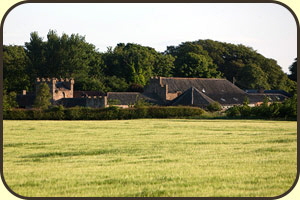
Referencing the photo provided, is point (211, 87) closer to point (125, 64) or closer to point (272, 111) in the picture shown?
point (125, 64)

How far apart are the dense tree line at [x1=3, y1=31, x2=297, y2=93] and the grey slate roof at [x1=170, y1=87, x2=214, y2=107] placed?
32.2ft

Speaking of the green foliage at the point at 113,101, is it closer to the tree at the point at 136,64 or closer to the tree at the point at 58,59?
the tree at the point at 58,59

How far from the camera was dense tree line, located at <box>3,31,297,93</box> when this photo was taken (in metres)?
82.6

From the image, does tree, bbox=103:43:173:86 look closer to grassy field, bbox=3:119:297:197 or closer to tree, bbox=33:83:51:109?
tree, bbox=33:83:51:109

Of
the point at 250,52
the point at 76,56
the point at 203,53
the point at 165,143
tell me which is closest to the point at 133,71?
Result: the point at 76,56

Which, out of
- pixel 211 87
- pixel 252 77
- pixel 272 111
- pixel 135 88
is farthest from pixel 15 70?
pixel 272 111

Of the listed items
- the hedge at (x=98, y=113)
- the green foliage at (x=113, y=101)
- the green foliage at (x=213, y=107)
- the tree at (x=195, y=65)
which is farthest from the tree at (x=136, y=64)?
the hedge at (x=98, y=113)

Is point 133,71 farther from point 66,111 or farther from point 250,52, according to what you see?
point 66,111

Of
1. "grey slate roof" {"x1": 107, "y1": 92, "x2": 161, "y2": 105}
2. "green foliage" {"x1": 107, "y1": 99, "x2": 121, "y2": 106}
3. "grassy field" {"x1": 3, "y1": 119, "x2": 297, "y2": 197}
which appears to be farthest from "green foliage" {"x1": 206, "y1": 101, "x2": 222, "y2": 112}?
"grassy field" {"x1": 3, "y1": 119, "x2": 297, "y2": 197}

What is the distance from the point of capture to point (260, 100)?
78.9 metres

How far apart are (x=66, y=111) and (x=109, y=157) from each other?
35800mm

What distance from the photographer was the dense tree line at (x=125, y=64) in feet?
271

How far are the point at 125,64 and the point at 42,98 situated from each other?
28126 millimetres

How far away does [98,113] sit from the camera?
174 feet
